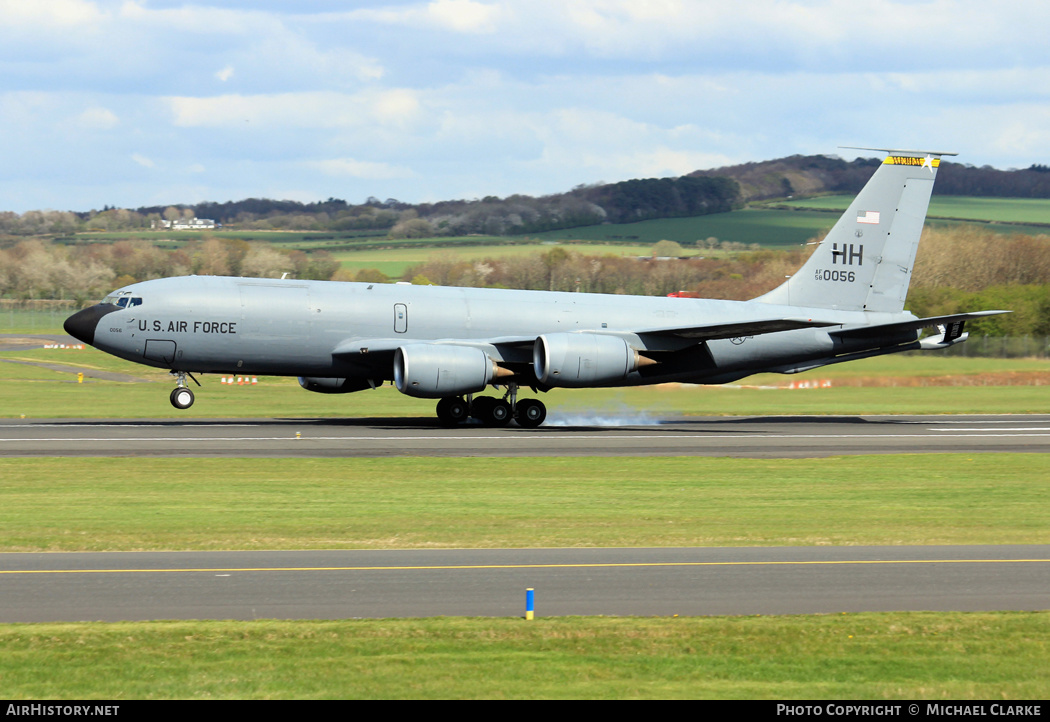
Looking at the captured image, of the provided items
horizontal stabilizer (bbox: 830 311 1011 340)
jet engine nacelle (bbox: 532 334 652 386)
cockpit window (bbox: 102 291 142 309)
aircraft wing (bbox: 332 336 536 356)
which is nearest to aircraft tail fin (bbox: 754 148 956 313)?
horizontal stabilizer (bbox: 830 311 1011 340)

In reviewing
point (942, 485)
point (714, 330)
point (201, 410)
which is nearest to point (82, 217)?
point (201, 410)

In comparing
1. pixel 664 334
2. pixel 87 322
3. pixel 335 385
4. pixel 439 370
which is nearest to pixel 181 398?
pixel 87 322

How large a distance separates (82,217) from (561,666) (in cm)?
16231

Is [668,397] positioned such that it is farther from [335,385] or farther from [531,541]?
[531,541]

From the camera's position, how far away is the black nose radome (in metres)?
34.2

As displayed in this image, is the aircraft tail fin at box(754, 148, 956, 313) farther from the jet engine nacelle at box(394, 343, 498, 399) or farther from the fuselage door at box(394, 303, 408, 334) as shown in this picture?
the fuselage door at box(394, 303, 408, 334)

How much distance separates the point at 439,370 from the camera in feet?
111

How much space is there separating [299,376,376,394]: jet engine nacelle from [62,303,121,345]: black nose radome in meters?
6.83

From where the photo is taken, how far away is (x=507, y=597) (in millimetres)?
12383

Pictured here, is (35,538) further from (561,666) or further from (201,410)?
(201,410)

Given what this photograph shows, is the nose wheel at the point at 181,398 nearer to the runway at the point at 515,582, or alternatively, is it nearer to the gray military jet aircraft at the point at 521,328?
the gray military jet aircraft at the point at 521,328

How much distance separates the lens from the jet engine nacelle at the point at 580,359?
35031mm

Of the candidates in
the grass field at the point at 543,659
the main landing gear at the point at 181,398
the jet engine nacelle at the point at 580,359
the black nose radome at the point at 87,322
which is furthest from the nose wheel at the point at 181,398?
the grass field at the point at 543,659

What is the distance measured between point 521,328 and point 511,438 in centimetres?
530
